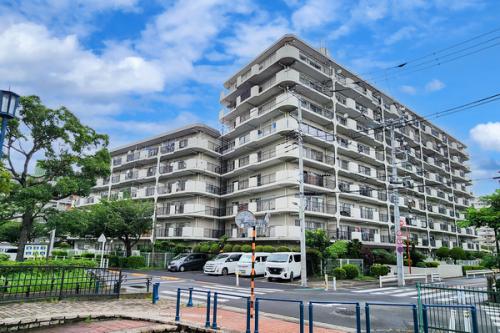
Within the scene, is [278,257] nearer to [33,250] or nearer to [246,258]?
[246,258]

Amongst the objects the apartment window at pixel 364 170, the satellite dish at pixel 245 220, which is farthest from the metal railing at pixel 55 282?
the apartment window at pixel 364 170

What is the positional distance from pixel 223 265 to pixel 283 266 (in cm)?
589

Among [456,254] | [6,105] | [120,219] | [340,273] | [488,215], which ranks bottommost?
[340,273]

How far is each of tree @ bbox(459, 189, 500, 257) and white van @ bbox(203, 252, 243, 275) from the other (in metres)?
16.1

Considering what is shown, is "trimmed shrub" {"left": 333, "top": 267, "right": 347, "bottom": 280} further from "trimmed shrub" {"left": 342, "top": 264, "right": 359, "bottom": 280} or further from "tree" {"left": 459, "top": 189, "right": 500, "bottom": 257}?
"tree" {"left": 459, "top": 189, "right": 500, "bottom": 257}

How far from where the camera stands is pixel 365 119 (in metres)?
39.2

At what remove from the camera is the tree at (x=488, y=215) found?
14878mm

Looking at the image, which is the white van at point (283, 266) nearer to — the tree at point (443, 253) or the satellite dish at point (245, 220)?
the satellite dish at point (245, 220)

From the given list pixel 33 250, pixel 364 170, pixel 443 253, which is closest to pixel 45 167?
pixel 33 250

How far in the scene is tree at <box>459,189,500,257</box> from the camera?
14878 millimetres

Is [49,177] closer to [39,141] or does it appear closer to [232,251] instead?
[39,141]

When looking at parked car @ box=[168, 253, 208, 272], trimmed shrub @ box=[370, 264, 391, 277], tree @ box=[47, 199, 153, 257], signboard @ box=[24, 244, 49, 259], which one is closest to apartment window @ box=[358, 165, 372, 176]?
trimmed shrub @ box=[370, 264, 391, 277]

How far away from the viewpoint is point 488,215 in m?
15.0

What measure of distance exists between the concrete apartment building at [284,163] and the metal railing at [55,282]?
18.4 meters
